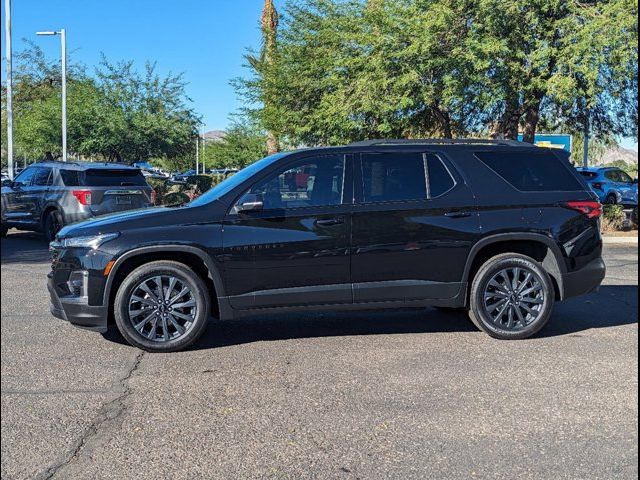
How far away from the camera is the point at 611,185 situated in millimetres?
26938

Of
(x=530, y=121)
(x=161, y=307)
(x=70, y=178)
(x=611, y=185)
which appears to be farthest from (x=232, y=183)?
(x=611, y=185)

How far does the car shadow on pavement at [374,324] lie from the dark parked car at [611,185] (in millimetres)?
20482

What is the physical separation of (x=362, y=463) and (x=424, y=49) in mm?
13656

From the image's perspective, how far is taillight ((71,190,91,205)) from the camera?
12.8m

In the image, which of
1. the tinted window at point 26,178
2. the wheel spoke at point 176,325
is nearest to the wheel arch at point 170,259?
the wheel spoke at point 176,325

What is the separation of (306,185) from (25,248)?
9257 mm

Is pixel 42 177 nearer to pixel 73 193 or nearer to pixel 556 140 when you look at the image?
Result: pixel 73 193

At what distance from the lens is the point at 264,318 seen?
23.6 ft

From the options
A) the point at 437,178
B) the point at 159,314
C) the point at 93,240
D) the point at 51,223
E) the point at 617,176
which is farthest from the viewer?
the point at 617,176

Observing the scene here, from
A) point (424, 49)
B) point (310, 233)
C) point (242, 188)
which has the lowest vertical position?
point (310, 233)

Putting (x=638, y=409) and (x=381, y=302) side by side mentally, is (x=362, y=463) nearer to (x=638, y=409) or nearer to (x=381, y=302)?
(x=638, y=409)

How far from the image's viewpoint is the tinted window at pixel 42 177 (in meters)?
13.8

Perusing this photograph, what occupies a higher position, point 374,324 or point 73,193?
point 73,193

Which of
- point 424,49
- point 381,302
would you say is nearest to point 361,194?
point 381,302
